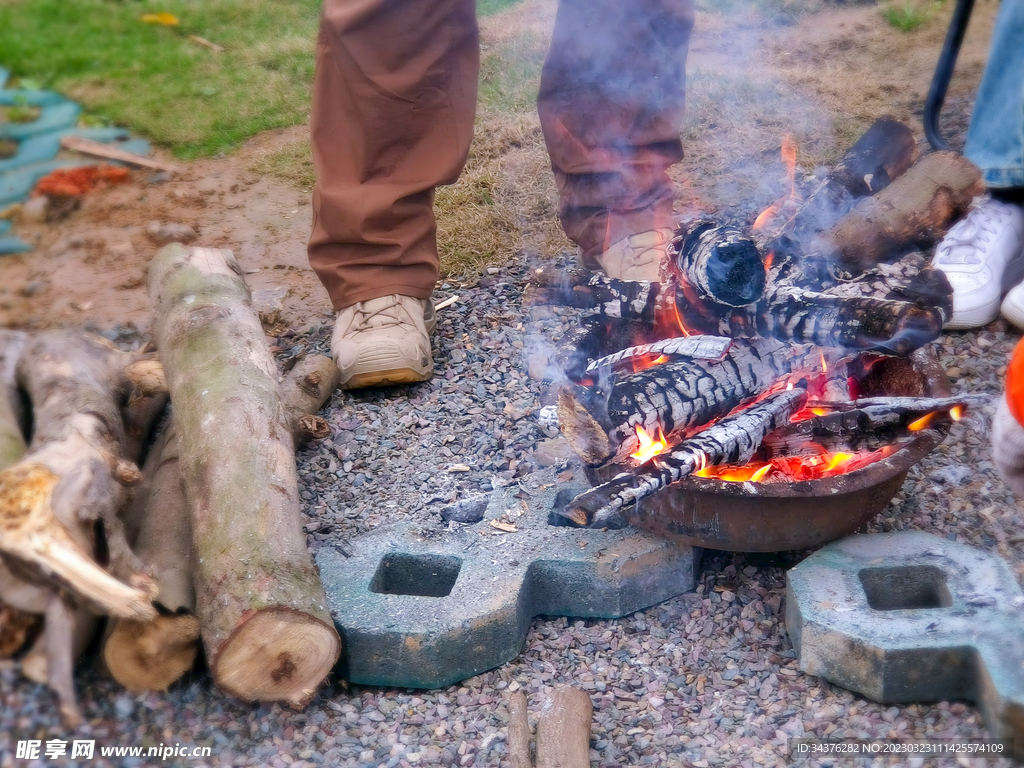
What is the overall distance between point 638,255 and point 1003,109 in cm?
151

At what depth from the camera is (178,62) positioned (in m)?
6.16

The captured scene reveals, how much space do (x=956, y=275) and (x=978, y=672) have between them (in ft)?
6.01

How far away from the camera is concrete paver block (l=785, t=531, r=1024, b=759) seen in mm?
1758

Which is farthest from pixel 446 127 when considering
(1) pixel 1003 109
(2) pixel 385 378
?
(1) pixel 1003 109

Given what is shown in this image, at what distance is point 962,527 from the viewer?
7.75ft

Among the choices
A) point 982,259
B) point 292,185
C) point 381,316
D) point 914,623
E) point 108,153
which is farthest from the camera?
point 108,153

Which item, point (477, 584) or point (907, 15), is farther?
point (907, 15)

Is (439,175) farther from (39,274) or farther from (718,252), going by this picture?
(39,274)

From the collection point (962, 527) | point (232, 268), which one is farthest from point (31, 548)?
point (962, 527)

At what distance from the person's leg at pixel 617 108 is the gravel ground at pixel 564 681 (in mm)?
842

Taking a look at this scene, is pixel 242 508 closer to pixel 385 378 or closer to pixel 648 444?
pixel 648 444

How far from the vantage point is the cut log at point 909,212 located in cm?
321

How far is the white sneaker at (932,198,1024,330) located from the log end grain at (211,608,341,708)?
243 centimetres

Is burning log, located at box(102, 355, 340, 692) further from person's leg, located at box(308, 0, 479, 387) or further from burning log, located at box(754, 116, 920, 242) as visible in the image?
burning log, located at box(754, 116, 920, 242)
